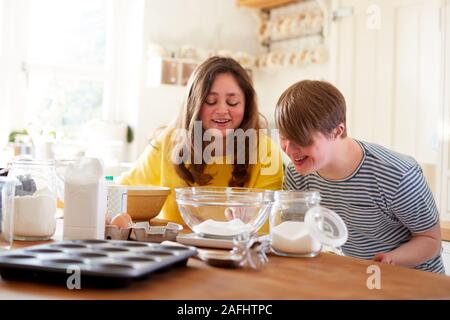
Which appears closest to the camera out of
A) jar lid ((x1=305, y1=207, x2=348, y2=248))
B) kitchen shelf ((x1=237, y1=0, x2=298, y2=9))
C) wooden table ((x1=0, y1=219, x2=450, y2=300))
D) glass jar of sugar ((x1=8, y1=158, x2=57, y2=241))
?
wooden table ((x1=0, y1=219, x2=450, y2=300))

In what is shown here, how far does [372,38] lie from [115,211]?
234 cm

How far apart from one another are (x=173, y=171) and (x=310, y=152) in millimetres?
698

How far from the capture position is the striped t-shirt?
144cm

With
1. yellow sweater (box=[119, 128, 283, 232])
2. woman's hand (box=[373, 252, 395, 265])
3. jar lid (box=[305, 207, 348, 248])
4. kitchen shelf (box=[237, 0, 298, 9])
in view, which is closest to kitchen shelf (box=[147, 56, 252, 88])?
kitchen shelf (box=[237, 0, 298, 9])

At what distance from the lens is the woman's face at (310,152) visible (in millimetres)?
1364

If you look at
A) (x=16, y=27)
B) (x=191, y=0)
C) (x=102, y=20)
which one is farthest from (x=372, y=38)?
(x=16, y=27)

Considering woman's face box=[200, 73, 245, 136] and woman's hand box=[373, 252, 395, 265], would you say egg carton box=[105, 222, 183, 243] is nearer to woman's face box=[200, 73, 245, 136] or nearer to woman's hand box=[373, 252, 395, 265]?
woman's hand box=[373, 252, 395, 265]

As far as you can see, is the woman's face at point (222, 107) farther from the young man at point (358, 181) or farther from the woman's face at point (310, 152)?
the woman's face at point (310, 152)

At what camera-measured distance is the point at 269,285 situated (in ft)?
2.74

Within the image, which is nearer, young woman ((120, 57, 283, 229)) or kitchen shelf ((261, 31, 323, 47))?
young woman ((120, 57, 283, 229))

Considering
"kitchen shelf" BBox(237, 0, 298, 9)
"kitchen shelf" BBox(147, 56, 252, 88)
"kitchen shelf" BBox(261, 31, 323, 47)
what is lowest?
"kitchen shelf" BBox(147, 56, 252, 88)

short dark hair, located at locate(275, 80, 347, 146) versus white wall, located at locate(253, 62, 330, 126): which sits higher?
white wall, located at locate(253, 62, 330, 126)

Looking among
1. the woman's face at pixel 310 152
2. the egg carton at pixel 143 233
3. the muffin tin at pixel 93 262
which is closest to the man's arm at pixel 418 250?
the woman's face at pixel 310 152
